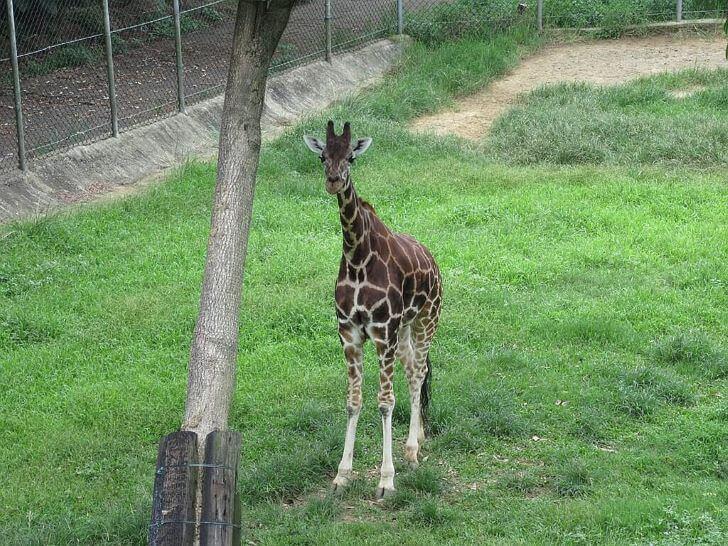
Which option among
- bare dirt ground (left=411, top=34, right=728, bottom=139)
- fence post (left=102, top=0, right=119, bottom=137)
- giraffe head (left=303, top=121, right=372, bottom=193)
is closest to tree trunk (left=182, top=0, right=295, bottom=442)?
giraffe head (left=303, top=121, right=372, bottom=193)

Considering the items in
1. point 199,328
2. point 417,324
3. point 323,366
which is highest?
point 199,328

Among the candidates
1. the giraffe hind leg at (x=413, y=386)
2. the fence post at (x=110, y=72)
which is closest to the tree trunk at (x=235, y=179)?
the giraffe hind leg at (x=413, y=386)

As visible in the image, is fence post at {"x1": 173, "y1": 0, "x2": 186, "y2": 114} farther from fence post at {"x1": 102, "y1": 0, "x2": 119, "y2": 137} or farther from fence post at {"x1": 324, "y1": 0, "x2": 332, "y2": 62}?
fence post at {"x1": 324, "y1": 0, "x2": 332, "y2": 62}

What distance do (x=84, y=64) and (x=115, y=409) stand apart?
37.0 ft

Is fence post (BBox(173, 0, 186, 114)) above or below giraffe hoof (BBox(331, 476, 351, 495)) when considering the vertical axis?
above

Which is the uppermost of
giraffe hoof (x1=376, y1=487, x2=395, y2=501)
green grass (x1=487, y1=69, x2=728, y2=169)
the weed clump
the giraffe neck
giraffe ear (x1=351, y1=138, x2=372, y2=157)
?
giraffe ear (x1=351, y1=138, x2=372, y2=157)

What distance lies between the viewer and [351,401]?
7.48 m

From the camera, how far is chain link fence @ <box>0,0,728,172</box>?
15016mm

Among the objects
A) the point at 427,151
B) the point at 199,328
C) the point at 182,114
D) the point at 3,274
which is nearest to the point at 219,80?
the point at 182,114

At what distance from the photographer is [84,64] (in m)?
18.5

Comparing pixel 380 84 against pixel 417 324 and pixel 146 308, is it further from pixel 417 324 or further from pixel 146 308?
pixel 417 324

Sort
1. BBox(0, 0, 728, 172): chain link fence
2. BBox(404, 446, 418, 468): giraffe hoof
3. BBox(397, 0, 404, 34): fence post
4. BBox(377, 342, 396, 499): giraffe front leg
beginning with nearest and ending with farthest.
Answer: BBox(377, 342, 396, 499): giraffe front leg < BBox(404, 446, 418, 468): giraffe hoof < BBox(0, 0, 728, 172): chain link fence < BBox(397, 0, 404, 34): fence post

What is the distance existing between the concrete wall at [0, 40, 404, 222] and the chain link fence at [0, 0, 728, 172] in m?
0.25

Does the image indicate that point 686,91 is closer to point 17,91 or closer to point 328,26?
point 328,26
